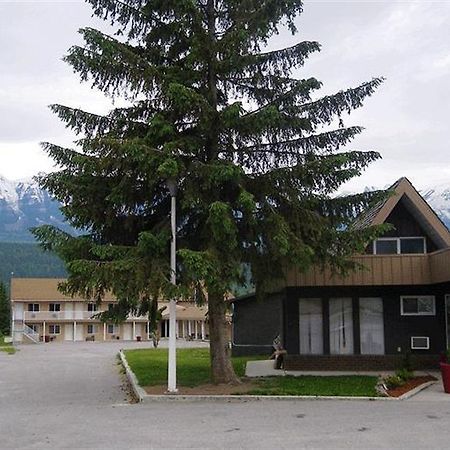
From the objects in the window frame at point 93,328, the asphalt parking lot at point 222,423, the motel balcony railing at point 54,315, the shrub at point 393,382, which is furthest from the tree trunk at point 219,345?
the window frame at point 93,328

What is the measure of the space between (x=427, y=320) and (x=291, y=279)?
14.9 feet

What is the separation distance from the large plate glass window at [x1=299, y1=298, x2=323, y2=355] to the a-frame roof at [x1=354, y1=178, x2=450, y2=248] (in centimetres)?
284

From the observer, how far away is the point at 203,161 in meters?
17.7

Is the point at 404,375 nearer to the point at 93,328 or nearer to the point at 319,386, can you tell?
the point at 319,386

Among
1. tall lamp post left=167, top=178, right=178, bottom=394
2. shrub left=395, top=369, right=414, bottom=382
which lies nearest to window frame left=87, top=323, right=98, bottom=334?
shrub left=395, top=369, right=414, bottom=382

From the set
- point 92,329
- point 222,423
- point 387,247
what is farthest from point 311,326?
point 92,329

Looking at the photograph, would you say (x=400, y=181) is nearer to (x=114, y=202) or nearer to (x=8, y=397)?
(x=114, y=202)

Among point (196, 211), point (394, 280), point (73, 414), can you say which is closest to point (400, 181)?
point (394, 280)

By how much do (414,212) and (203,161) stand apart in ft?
27.4

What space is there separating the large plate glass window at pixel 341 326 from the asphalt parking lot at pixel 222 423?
17.5 feet

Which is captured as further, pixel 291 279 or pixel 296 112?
pixel 291 279

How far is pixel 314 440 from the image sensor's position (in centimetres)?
1054

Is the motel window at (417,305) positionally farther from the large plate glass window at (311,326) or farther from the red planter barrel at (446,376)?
the red planter barrel at (446,376)


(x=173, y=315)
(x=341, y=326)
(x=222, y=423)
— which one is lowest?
(x=222, y=423)
